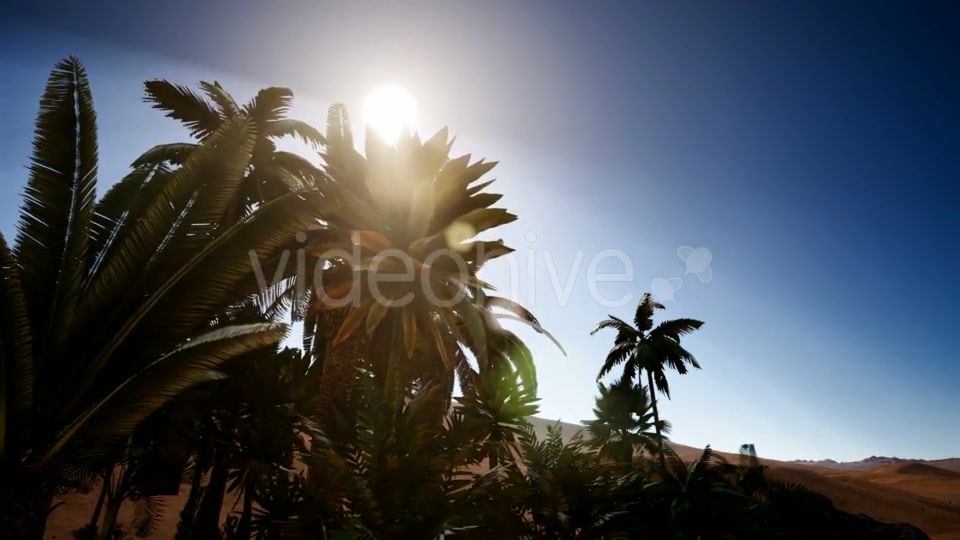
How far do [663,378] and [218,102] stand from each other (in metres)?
25.0

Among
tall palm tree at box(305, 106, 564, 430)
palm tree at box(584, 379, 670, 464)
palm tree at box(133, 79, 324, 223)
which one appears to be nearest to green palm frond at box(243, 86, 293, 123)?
palm tree at box(133, 79, 324, 223)

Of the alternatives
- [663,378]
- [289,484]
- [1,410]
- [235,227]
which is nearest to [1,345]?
[1,410]

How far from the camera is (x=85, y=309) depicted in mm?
7066

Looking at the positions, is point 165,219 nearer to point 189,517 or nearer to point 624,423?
point 189,517

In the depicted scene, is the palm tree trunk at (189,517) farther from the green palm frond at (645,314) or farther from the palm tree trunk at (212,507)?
the green palm frond at (645,314)

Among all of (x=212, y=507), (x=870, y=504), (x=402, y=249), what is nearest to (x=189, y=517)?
(x=212, y=507)

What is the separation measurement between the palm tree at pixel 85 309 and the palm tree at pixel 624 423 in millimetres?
20215

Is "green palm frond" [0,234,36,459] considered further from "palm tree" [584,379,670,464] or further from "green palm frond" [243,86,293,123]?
"palm tree" [584,379,670,464]

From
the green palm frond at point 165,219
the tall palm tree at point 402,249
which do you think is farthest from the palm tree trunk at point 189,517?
the green palm frond at point 165,219

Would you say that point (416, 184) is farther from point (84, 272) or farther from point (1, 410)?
point (1, 410)

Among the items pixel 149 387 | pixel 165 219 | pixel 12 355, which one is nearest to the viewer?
pixel 12 355

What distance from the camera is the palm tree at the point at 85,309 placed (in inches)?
253

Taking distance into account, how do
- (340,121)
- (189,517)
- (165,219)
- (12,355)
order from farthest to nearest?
(189,517)
(340,121)
(165,219)
(12,355)

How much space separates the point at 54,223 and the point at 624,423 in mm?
23459
